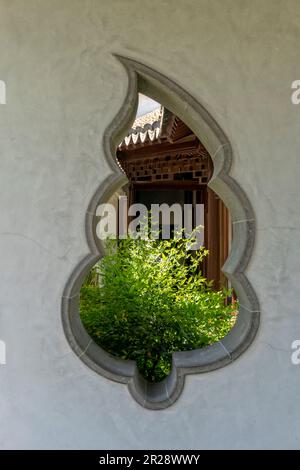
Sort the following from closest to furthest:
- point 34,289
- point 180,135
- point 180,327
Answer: point 34,289 < point 180,327 < point 180,135

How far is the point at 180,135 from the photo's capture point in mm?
3795

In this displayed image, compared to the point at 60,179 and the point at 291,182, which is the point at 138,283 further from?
Result: the point at 291,182

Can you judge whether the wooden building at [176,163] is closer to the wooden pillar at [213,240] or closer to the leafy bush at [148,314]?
the wooden pillar at [213,240]

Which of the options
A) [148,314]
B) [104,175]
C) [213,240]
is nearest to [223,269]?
[104,175]

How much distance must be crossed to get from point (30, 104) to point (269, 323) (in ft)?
4.33

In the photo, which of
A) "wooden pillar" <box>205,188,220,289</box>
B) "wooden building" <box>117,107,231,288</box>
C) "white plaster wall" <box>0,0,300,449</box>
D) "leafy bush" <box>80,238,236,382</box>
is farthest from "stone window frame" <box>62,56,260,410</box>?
"wooden pillar" <box>205,188,220,289</box>

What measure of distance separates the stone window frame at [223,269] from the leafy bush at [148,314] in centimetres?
48

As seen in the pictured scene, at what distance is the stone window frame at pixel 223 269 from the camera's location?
1.60 meters

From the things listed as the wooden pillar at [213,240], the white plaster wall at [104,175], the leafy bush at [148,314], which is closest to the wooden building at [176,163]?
the wooden pillar at [213,240]

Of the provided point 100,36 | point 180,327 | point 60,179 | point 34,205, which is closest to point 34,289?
point 34,205

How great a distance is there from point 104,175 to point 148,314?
943 mm

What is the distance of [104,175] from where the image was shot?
161cm

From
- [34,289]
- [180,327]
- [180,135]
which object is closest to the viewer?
[34,289]

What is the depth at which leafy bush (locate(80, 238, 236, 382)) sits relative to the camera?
2.16m
